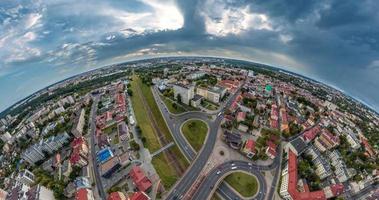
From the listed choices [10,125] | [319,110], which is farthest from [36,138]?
[319,110]

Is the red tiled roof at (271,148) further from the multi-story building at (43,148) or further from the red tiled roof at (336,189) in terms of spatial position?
the multi-story building at (43,148)

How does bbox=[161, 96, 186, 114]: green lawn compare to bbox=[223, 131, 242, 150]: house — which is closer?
bbox=[223, 131, 242, 150]: house

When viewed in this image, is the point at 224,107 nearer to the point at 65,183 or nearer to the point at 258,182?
the point at 258,182

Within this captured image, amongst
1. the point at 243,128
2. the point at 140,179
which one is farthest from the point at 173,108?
the point at 140,179

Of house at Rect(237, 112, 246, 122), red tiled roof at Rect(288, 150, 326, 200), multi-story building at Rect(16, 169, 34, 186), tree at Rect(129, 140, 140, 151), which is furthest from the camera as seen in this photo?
house at Rect(237, 112, 246, 122)

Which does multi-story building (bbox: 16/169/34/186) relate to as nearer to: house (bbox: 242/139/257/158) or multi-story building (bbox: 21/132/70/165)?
multi-story building (bbox: 21/132/70/165)

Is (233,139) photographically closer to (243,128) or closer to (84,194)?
(243,128)

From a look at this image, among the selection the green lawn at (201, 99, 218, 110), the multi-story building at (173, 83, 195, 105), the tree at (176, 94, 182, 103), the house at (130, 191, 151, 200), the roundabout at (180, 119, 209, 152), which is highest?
the multi-story building at (173, 83, 195, 105)

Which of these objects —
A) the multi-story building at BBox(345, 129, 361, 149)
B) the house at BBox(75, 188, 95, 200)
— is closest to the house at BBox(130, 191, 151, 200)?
the house at BBox(75, 188, 95, 200)
